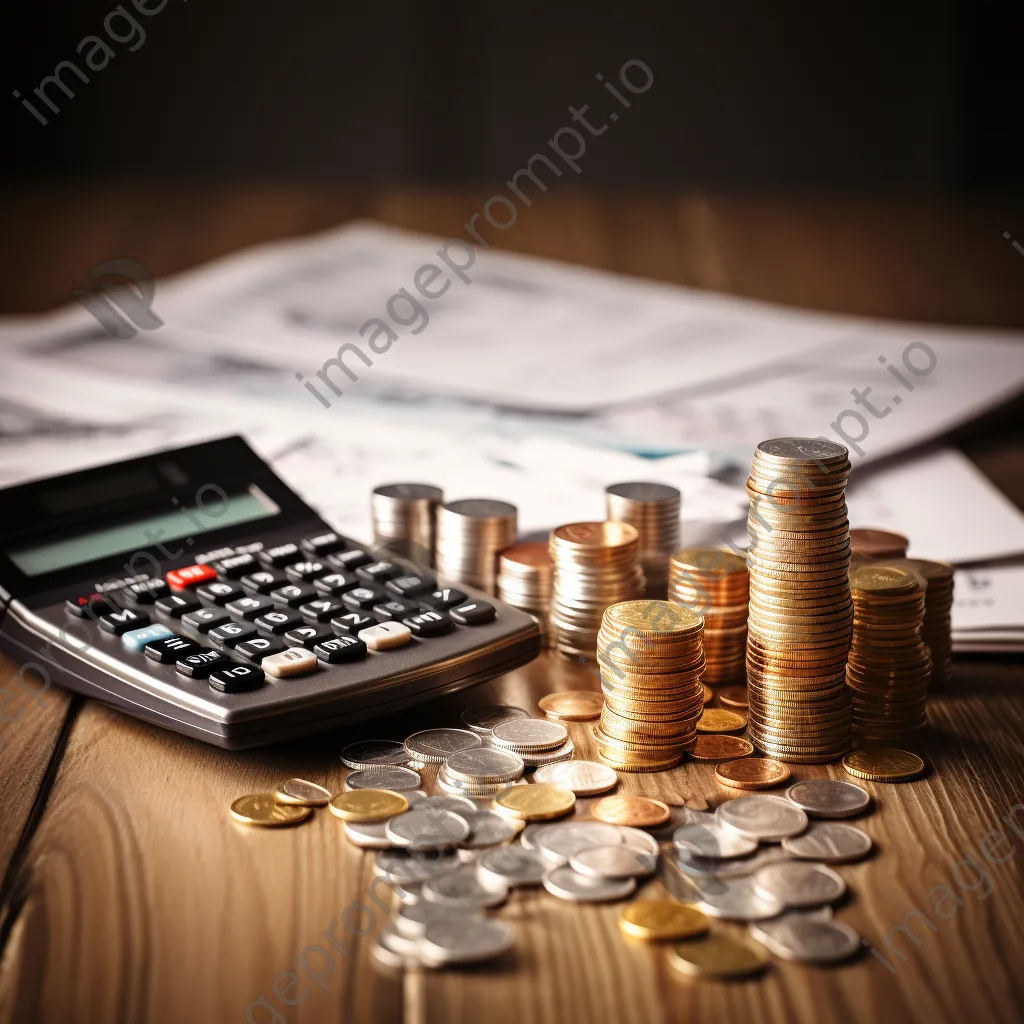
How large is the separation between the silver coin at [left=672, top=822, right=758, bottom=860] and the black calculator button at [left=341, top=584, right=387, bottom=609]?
0.19 meters

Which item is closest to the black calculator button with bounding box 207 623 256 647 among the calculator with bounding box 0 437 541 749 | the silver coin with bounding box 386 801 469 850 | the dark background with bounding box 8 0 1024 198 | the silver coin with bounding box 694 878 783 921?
the calculator with bounding box 0 437 541 749

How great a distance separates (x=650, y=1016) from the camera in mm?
397

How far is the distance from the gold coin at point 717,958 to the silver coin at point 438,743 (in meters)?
0.15

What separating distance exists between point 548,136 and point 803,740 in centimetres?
215

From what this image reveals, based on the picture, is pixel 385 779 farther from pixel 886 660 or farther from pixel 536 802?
pixel 886 660

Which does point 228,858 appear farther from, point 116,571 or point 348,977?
point 116,571

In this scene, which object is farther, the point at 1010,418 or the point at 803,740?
the point at 1010,418

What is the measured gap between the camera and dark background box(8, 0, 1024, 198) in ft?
8.04

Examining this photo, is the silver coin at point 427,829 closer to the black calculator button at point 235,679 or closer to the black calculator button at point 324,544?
the black calculator button at point 235,679

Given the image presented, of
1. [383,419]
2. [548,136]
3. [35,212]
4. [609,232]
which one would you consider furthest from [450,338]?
[548,136]

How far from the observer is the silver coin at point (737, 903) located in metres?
0.44

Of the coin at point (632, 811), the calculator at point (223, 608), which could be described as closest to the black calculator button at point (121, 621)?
the calculator at point (223, 608)

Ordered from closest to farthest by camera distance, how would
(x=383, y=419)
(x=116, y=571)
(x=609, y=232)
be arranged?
(x=116, y=571), (x=383, y=419), (x=609, y=232)

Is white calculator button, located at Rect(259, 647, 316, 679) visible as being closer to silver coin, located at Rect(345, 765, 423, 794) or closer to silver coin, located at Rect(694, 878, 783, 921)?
silver coin, located at Rect(345, 765, 423, 794)
